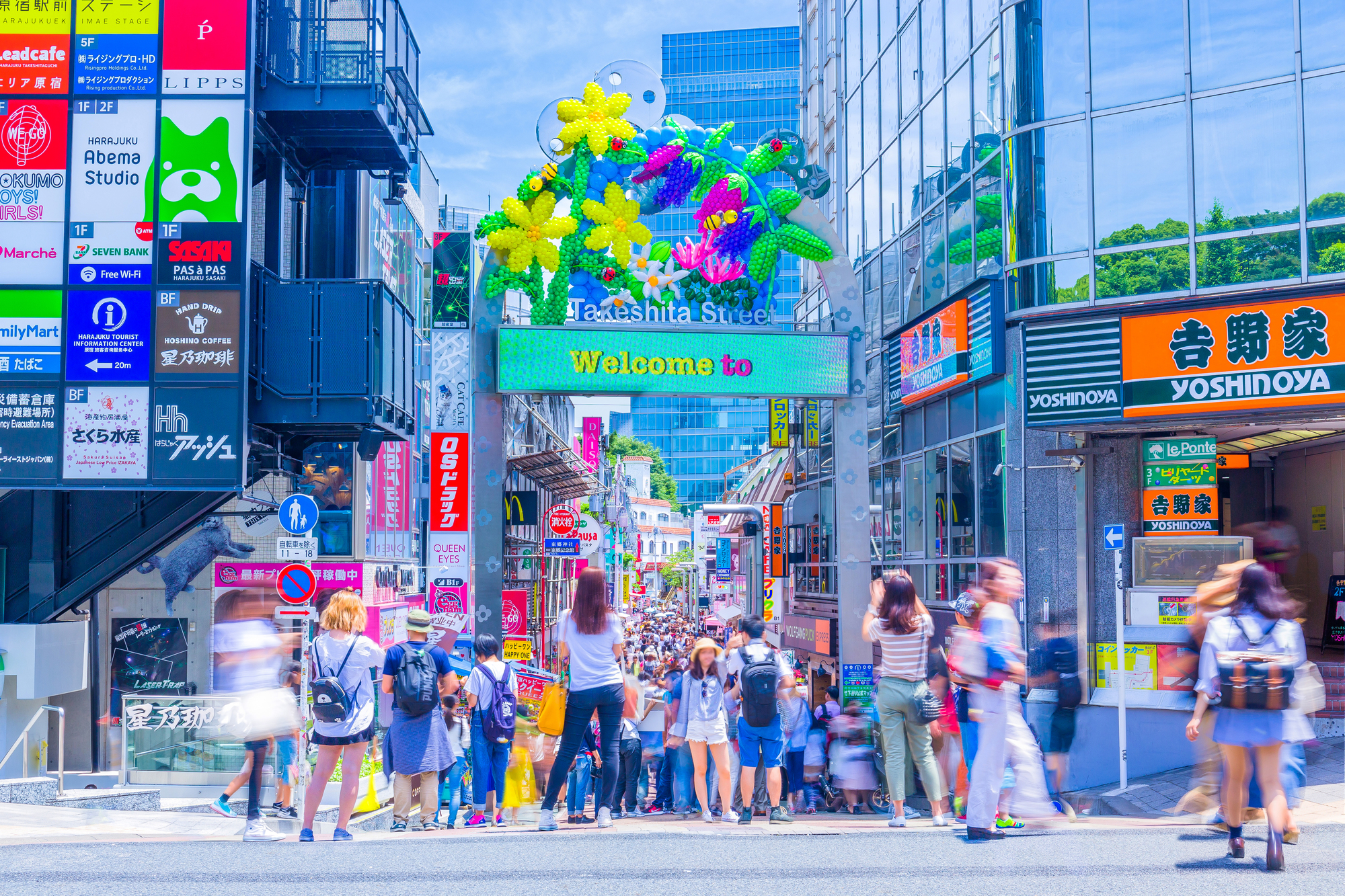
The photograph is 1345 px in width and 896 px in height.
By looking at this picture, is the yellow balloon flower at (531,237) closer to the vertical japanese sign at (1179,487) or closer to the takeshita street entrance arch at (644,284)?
the takeshita street entrance arch at (644,284)

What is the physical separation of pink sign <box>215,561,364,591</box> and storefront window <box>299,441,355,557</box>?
1.38 ft

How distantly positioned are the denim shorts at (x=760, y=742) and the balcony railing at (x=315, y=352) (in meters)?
7.57

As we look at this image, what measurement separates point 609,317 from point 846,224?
1104 cm

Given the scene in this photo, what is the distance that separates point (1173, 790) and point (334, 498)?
1519 cm

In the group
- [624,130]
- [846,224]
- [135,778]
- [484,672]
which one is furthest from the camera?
[846,224]

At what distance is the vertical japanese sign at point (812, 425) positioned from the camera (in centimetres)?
2873

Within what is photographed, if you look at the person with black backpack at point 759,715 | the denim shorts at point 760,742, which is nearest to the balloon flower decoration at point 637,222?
the person with black backpack at point 759,715

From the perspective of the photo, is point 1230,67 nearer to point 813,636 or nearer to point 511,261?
point 511,261

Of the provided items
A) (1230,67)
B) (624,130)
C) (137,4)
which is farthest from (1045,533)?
(137,4)

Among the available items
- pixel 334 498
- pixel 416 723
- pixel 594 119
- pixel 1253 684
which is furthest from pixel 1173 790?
pixel 334 498

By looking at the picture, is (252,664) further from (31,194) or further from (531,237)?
(531,237)

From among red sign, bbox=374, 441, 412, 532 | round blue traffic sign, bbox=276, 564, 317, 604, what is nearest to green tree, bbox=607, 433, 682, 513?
red sign, bbox=374, 441, 412, 532

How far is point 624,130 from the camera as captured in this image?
16.3 metres

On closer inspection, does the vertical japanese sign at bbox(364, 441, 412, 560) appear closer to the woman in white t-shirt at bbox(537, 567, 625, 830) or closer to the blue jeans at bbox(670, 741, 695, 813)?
the blue jeans at bbox(670, 741, 695, 813)
